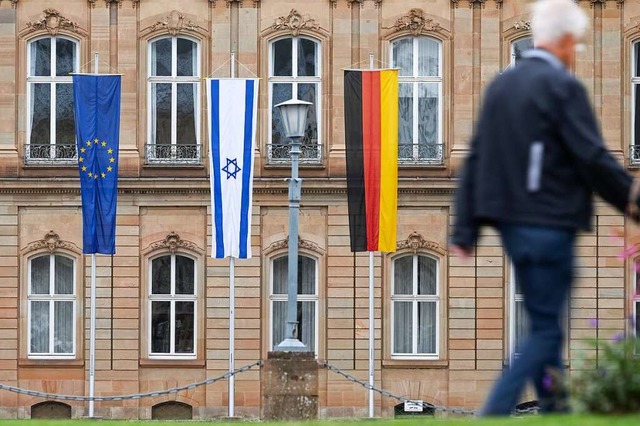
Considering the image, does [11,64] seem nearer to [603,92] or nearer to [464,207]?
[603,92]

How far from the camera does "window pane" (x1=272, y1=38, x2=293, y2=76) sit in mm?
39219

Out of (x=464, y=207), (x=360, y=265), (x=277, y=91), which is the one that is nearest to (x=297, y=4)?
(x=277, y=91)

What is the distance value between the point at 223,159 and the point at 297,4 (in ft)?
18.4

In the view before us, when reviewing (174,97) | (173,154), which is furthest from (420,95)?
(173,154)

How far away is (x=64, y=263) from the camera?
130ft

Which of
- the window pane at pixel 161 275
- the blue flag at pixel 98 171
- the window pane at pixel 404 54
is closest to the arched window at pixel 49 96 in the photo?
the window pane at pixel 161 275

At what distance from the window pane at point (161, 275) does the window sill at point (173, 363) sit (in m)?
1.47

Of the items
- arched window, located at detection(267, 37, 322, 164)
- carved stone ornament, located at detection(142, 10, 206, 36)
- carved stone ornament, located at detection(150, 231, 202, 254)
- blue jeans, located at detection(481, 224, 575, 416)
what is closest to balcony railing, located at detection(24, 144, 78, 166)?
carved stone ornament, located at detection(150, 231, 202, 254)

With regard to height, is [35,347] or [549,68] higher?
[549,68]

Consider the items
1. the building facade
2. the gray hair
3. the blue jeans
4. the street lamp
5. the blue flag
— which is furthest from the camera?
the building facade

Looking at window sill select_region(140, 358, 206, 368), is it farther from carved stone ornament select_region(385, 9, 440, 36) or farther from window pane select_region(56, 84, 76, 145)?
carved stone ornament select_region(385, 9, 440, 36)

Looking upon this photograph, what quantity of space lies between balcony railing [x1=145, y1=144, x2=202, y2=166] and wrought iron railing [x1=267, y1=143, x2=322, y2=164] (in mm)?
1445

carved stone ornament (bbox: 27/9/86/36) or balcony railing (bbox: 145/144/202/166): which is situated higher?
carved stone ornament (bbox: 27/9/86/36)

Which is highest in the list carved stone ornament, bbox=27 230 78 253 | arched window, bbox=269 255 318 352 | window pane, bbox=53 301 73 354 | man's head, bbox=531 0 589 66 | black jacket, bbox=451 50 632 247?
man's head, bbox=531 0 589 66
